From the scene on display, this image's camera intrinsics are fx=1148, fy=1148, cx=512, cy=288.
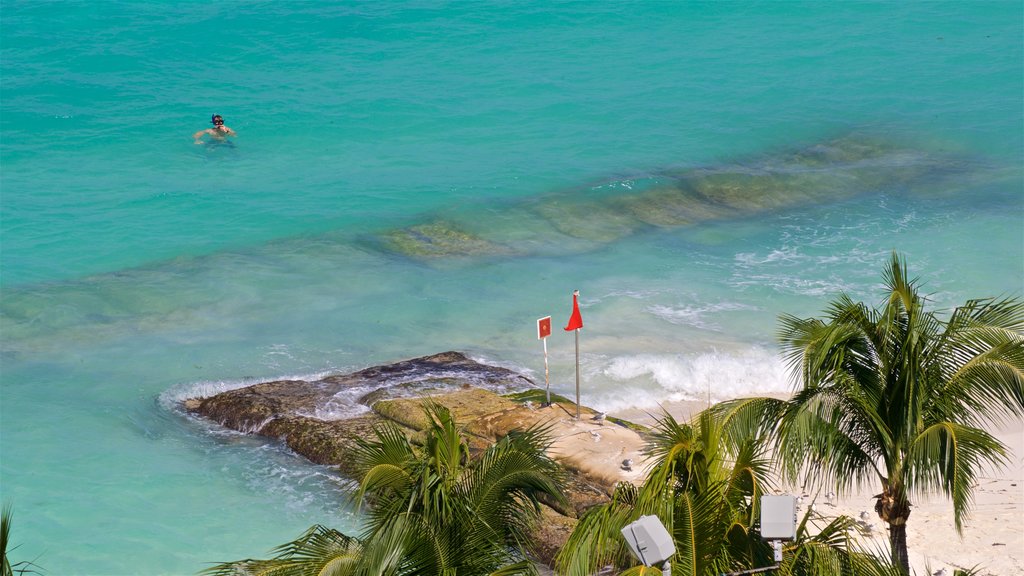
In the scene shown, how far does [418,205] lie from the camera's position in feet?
96.6

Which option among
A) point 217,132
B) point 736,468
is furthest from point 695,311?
point 217,132

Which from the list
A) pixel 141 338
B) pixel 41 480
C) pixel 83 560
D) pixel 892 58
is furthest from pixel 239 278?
pixel 892 58

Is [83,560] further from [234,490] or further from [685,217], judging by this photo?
[685,217]

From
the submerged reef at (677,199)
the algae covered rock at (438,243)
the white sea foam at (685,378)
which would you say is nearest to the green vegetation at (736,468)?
the white sea foam at (685,378)

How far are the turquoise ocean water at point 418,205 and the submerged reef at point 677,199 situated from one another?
0.11m

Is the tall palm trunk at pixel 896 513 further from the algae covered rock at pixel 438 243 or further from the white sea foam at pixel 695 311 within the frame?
the algae covered rock at pixel 438 243

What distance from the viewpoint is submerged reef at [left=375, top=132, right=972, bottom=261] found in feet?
88.3

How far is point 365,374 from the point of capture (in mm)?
18812

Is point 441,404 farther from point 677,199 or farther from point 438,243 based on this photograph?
point 677,199

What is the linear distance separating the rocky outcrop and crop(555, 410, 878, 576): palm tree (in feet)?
16.7

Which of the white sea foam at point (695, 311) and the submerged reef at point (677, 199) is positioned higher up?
the submerged reef at point (677, 199)

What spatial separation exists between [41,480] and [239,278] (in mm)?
8726

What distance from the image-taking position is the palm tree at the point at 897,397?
369 inches

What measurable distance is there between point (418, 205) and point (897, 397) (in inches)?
820
